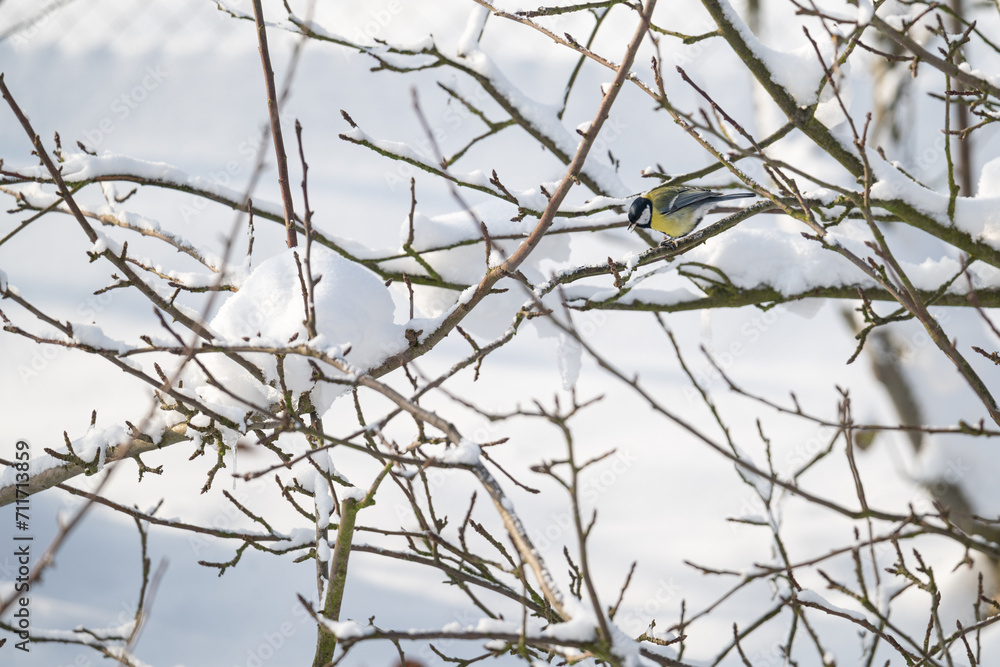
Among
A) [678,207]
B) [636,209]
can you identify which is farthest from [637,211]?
[678,207]

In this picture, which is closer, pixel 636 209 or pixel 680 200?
pixel 636 209

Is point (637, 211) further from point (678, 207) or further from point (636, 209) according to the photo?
point (678, 207)

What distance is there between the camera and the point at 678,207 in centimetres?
345

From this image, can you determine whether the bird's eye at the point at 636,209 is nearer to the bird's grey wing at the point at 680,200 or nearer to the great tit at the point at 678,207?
the great tit at the point at 678,207

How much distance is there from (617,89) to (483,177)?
1587 millimetres

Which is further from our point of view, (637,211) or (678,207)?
(678,207)

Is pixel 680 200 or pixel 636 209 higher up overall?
pixel 680 200

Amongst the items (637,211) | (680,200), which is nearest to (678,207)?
(680,200)

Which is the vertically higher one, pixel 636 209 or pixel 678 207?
pixel 678 207

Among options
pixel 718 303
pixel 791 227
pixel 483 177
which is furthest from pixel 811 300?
pixel 791 227

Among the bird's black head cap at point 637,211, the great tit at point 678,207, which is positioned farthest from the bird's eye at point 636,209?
the great tit at point 678,207

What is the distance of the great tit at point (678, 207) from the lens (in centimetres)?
332

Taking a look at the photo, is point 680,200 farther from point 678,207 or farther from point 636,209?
point 636,209

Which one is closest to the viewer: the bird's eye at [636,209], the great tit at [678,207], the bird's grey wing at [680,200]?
the bird's eye at [636,209]
